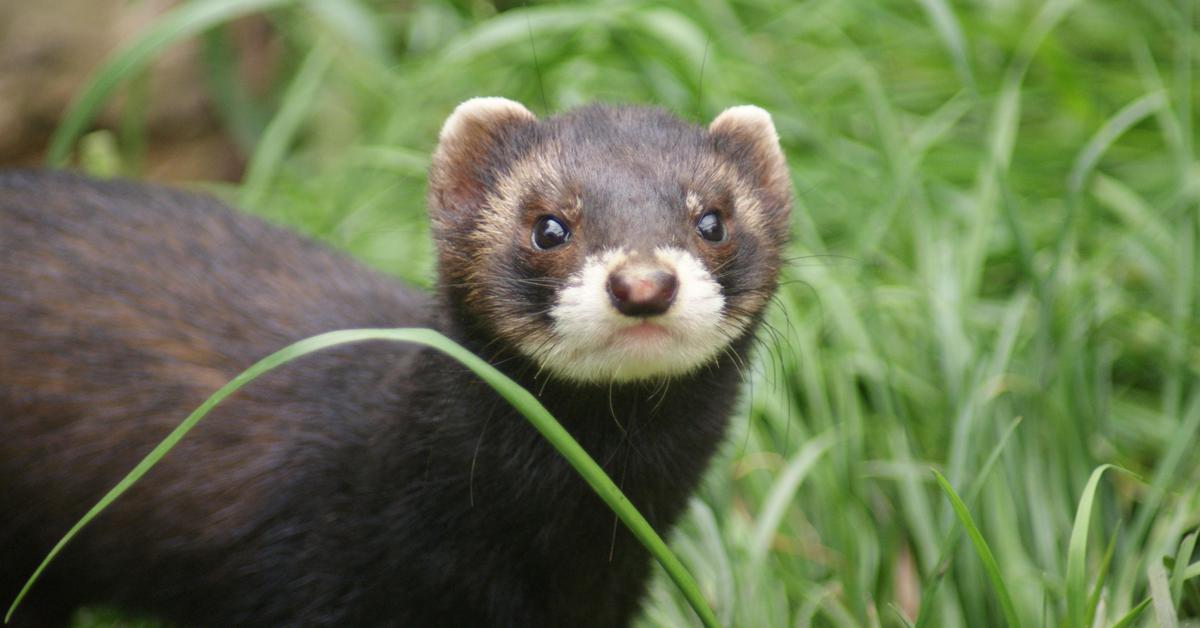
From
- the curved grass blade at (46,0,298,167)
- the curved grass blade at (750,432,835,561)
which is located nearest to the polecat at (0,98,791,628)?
the curved grass blade at (750,432,835,561)

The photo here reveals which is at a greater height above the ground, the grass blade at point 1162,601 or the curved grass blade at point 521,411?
the curved grass blade at point 521,411

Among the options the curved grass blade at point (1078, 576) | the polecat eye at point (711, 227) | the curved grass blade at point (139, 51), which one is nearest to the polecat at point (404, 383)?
the polecat eye at point (711, 227)

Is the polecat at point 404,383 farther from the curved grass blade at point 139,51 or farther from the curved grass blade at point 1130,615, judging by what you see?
the curved grass blade at point 1130,615

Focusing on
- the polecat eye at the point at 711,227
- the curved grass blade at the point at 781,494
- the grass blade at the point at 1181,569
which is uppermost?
the polecat eye at the point at 711,227

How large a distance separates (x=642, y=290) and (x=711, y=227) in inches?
18.4

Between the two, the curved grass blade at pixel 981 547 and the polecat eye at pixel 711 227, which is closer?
the curved grass blade at pixel 981 547

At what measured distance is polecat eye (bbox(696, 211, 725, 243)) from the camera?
2.79 m

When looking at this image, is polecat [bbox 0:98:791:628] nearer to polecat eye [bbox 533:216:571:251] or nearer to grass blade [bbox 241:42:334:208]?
polecat eye [bbox 533:216:571:251]

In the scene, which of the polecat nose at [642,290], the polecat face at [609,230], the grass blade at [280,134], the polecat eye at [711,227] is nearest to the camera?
the polecat nose at [642,290]

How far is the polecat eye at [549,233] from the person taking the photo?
2.72 m

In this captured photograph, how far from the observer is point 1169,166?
15.3 feet

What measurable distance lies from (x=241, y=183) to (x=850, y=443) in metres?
3.82

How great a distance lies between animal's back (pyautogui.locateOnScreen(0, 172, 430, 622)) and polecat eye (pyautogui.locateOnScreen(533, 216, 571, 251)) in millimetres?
596

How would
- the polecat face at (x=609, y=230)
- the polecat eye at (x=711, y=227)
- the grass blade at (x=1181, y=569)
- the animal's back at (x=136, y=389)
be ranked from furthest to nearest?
the animal's back at (x=136, y=389) → the grass blade at (x=1181, y=569) → the polecat eye at (x=711, y=227) → the polecat face at (x=609, y=230)
